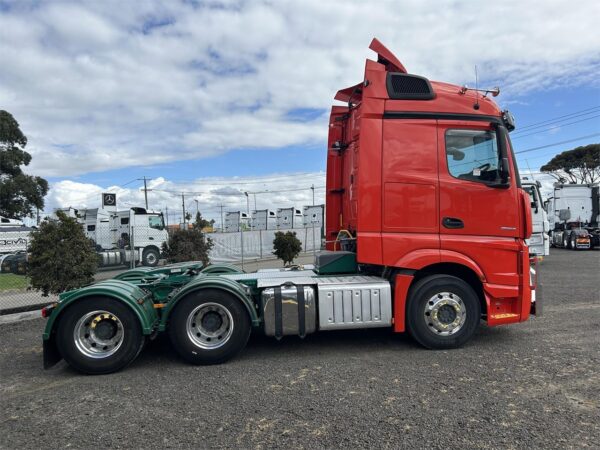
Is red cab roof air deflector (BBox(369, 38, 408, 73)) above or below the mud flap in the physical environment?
above

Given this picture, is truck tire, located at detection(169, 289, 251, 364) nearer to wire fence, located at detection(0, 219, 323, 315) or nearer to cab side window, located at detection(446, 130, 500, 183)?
cab side window, located at detection(446, 130, 500, 183)

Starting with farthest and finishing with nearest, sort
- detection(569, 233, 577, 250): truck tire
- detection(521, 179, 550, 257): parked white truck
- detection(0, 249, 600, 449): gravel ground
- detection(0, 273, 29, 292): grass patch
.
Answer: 1. detection(569, 233, 577, 250): truck tire
2. detection(521, 179, 550, 257): parked white truck
3. detection(0, 273, 29, 292): grass patch
4. detection(0, 249, 600, 449): gravel ground

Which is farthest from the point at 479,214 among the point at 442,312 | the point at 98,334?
the point at 98,334

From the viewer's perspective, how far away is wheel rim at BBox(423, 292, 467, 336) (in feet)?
17.9

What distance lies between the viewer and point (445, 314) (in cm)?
550

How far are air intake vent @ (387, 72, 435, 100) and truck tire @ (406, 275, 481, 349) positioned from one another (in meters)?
2.34

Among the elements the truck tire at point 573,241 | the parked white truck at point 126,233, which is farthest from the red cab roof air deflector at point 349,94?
the truck tire at point 573,241

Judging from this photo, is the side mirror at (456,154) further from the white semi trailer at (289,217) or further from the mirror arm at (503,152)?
the white semi trailer at (289,217)

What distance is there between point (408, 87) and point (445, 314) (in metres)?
2.96

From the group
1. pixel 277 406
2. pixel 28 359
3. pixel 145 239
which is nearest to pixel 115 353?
pixel 28 359

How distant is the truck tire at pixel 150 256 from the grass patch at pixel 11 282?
567 cm

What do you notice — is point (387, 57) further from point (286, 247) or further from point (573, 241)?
point (573, 241)

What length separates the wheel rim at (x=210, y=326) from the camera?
516 centimetres

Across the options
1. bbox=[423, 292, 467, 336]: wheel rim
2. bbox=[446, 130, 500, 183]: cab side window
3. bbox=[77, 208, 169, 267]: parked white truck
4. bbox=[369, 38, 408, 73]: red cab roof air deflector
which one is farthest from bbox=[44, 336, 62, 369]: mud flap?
bbox=[77, 208, 169, 267]: parked white truck
